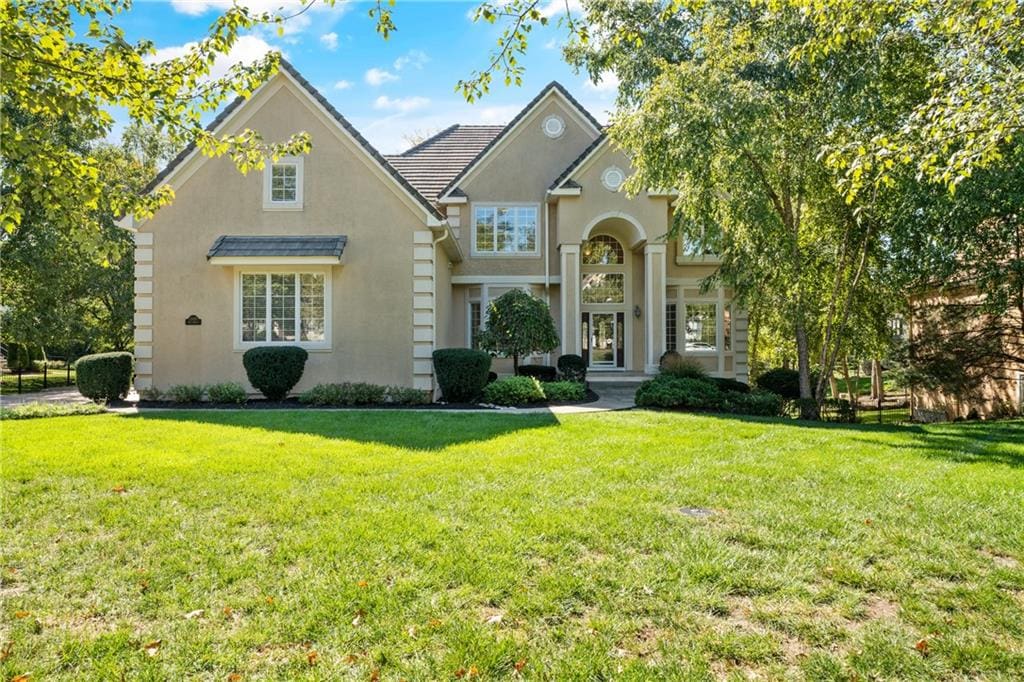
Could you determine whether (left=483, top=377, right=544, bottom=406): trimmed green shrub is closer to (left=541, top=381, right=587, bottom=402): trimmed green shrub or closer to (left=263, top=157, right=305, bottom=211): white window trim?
(left=541, top=381, right=587, bottom=402): trimmed green shrub

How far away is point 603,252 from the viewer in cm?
2059

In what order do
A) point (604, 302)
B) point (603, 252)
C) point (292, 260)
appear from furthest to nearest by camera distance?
→ point (603, 252)
point (604, 302)
point (292, 260)

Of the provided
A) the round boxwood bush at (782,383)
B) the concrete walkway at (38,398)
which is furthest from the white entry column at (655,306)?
the concrete walkway at (38,398)

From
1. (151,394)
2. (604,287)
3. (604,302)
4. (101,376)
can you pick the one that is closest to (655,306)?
(604,302)

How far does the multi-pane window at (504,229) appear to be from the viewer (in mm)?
19406

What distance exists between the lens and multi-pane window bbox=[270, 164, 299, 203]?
44.1 ft

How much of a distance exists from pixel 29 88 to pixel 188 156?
32.2ft

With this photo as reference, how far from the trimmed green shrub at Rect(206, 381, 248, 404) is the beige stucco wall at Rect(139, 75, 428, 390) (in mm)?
960

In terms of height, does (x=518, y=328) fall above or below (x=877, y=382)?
above

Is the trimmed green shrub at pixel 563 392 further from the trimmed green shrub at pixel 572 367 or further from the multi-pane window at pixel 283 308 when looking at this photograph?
the multi-pane window at pixel 283 308

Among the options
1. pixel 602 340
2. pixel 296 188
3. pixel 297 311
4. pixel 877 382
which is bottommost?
pixel 877 382

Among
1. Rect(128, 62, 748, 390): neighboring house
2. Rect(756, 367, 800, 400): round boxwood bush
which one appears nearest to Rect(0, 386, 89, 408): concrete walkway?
Rect(128, 62, 748, 390): neighboring house

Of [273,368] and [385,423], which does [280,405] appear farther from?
[385,423]

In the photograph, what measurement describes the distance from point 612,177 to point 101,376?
1550 cm
